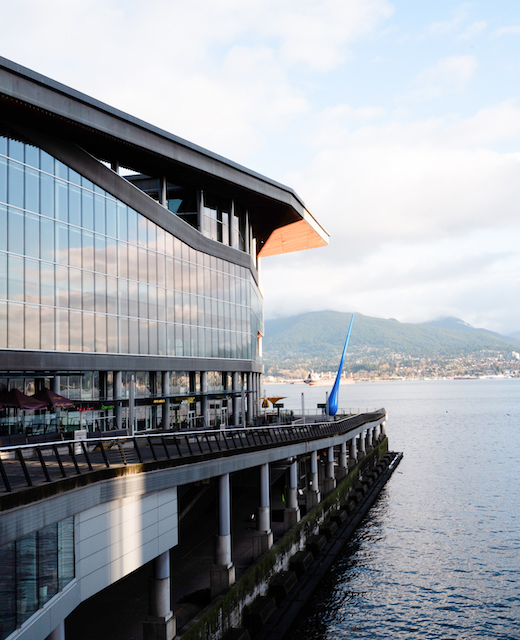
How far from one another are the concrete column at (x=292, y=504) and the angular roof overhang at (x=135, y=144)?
28.0 m

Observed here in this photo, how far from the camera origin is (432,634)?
104 ft

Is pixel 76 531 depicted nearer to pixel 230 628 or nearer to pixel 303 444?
pixel 230 628

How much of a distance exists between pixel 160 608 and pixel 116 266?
30103 millimetres

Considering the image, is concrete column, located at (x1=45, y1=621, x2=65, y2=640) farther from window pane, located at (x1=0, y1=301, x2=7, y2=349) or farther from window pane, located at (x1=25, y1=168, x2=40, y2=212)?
window pane, located at (x1=25, y1=168, x2=40, y2=212)

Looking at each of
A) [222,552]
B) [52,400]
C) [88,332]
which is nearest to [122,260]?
[88,332]

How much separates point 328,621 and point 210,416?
100ft

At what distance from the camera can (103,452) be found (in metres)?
20.0

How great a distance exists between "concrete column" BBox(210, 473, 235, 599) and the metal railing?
2.00m

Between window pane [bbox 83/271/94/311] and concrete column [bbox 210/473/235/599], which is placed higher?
window pane [bbox 83/271/94/311]

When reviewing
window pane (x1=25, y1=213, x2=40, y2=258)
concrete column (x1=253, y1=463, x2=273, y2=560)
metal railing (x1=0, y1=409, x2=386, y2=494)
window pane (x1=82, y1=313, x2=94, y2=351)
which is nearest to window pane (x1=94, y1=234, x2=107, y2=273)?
window pane (x1=82, y1=313, x2=94, y2=351)

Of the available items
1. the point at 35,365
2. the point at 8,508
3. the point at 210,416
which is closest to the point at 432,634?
the point at 8,508

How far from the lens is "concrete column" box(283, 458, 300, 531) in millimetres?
39509

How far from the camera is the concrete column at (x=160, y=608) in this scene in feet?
72.2

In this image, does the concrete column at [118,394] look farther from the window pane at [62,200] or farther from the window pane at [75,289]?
the window pane at [62,200]
